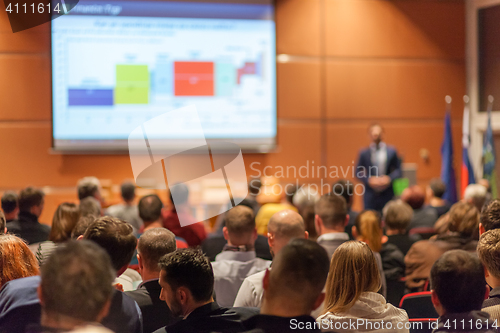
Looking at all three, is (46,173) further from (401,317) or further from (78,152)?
(401,317)

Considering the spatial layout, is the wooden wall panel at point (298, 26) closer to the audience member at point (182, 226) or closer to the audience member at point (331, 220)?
the audience member at point (182, 226)

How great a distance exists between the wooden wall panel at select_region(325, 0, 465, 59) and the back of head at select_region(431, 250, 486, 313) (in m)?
5.71

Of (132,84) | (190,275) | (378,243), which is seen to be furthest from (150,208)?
(132,84)

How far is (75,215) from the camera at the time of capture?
3070 millimetres

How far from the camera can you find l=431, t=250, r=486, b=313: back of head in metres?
1.47

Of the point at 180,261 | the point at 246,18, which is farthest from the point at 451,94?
the point at 180,261

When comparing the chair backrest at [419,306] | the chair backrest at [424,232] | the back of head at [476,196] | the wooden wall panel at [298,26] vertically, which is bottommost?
the chair backrest at [419,306]

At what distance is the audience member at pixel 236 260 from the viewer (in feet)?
8.43

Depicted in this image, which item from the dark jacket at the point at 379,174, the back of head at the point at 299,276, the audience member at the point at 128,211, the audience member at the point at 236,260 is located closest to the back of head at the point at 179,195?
the audience member at the point at 128,211

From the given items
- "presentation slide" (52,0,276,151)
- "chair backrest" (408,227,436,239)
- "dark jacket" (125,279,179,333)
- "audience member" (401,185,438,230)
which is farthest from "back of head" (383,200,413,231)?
"presentation slide" (52,0,276,151)

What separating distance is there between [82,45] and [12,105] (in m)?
1.20

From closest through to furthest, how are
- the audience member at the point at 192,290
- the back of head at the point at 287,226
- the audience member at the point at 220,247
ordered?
the audience member at the point at 192,290 → the back of head at the point at 287,226 → the audience member at the point at 220,247

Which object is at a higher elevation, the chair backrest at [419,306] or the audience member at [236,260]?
the audience member at [236,260]

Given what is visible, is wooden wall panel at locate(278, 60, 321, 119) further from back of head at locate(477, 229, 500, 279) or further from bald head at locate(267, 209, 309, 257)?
back of head at locate(477, 229, 500, 279)
